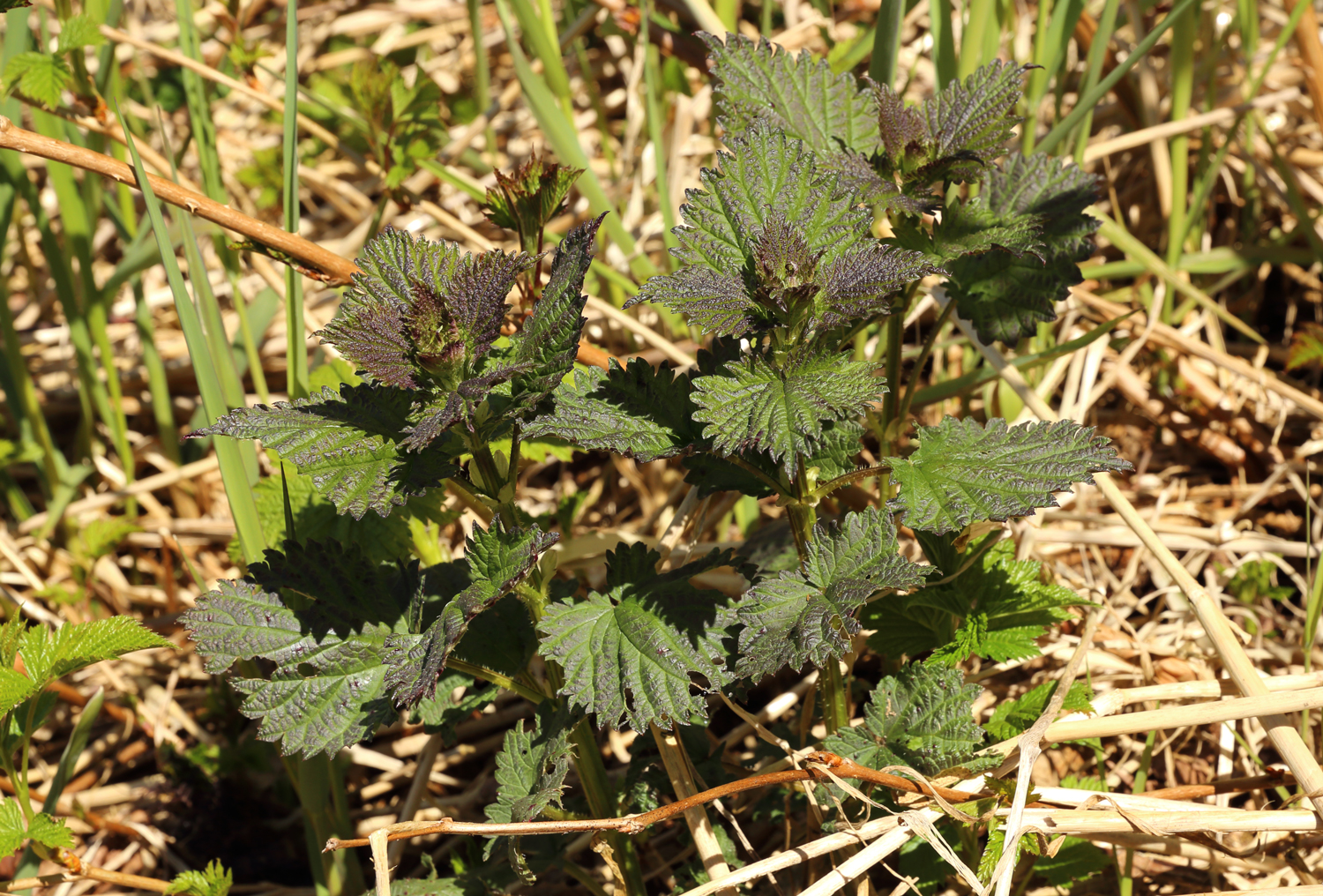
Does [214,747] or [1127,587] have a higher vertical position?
[1127,587]

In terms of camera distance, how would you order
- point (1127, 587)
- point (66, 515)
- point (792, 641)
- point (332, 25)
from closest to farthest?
point (792, 641)
point (1127, 587)
point (66, 515)
point (332, 25)

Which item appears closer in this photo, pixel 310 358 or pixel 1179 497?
pixel 1179 497

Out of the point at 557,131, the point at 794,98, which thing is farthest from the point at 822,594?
the point at 557,131

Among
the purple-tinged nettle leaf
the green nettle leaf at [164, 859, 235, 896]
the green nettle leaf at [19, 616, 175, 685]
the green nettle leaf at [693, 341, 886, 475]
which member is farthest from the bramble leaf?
the green nettle leaf at [164, 859, 235, 896]

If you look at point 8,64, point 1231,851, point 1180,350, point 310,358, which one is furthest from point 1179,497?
point 8,64

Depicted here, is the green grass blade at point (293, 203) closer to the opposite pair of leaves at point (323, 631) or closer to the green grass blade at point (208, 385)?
the green grass blade at point (208, 385)

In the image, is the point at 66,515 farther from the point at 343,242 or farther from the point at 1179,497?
the point at 1179,497

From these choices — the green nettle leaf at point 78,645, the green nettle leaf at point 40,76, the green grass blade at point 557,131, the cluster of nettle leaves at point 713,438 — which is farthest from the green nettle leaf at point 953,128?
the green nettle leaf at point 40,76
